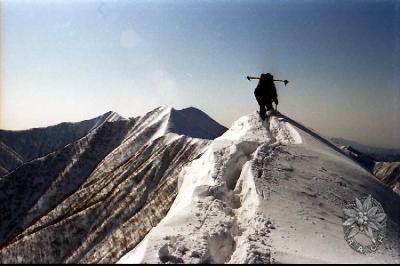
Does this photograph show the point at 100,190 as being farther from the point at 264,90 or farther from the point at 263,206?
the point at 263,206

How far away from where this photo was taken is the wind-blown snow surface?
12.4 meters

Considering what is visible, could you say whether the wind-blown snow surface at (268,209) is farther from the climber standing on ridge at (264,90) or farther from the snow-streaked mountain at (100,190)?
the snow-streaked mountain at (100,190)

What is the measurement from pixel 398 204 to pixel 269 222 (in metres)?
9.72

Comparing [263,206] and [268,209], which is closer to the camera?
[268,209]

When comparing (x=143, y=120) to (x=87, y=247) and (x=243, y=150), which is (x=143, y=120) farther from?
(x=243, y=150)

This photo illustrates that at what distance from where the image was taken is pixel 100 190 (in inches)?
3083

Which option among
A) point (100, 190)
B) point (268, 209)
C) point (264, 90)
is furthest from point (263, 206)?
point (100, 190)

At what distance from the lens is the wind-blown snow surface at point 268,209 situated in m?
12.4

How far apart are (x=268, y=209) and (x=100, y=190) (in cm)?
6791
